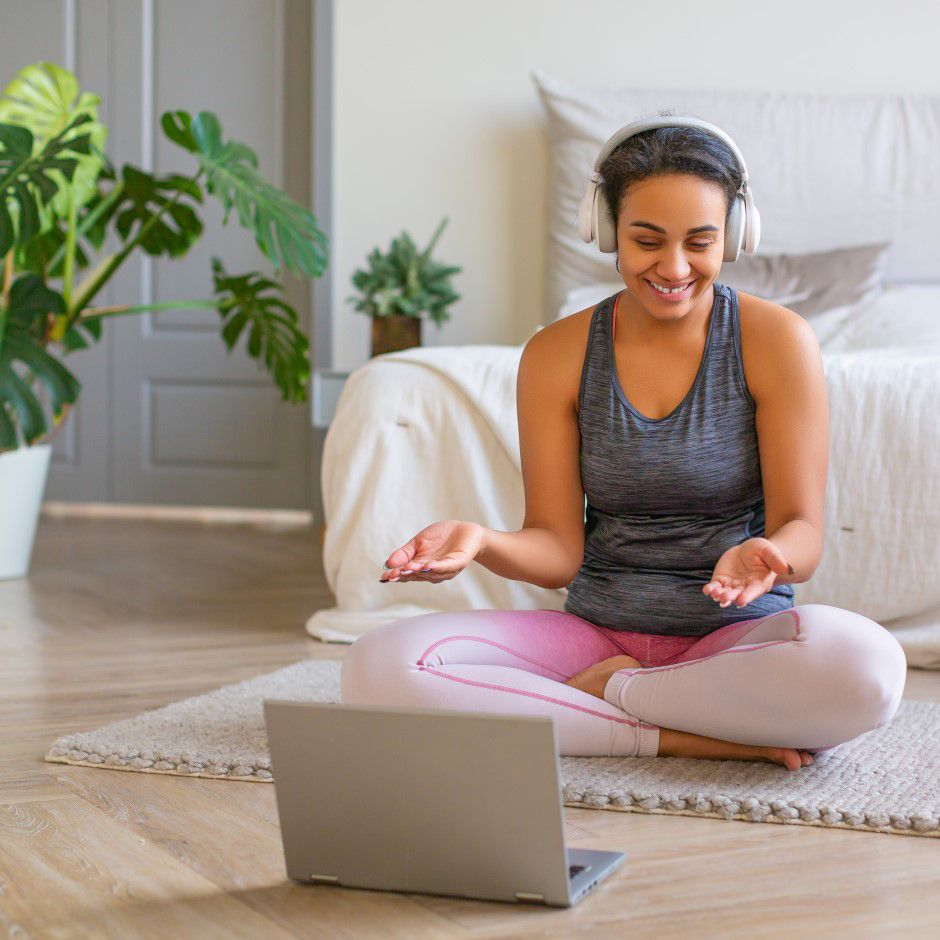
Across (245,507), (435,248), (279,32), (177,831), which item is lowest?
(245,507)

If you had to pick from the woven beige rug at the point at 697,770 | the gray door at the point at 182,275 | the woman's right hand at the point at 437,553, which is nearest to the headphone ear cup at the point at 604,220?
the woman's right hand at the point at 437,553

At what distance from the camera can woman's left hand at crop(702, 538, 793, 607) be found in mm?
1268

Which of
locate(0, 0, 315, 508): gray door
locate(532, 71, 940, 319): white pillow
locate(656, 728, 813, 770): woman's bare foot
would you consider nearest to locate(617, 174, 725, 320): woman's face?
locate(656, 728, 813, 770): woman's bare foot

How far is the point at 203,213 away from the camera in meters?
4.50

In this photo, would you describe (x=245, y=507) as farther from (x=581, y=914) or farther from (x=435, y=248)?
(x=581, y=914)

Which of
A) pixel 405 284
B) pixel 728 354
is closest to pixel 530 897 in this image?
pixel 728 354

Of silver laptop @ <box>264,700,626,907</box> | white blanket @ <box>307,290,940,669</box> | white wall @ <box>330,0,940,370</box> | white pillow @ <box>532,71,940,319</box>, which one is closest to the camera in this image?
silver laptop @ <box>264,700,626,907</box>

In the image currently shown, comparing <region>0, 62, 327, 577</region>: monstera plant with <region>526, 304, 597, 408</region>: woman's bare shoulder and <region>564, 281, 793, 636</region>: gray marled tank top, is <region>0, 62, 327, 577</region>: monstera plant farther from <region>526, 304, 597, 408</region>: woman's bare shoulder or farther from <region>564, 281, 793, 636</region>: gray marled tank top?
<region>564, 281, 793, 636</region>: gray marled tank top

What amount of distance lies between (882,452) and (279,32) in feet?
9.34

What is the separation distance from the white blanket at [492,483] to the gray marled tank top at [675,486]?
628mm

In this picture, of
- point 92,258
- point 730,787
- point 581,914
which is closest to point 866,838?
point 730,787

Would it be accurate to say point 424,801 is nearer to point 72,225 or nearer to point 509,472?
point 509,472

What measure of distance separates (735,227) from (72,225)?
83.0 inches

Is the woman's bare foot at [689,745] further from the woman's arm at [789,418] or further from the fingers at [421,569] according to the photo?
the fingers at [421,569]
